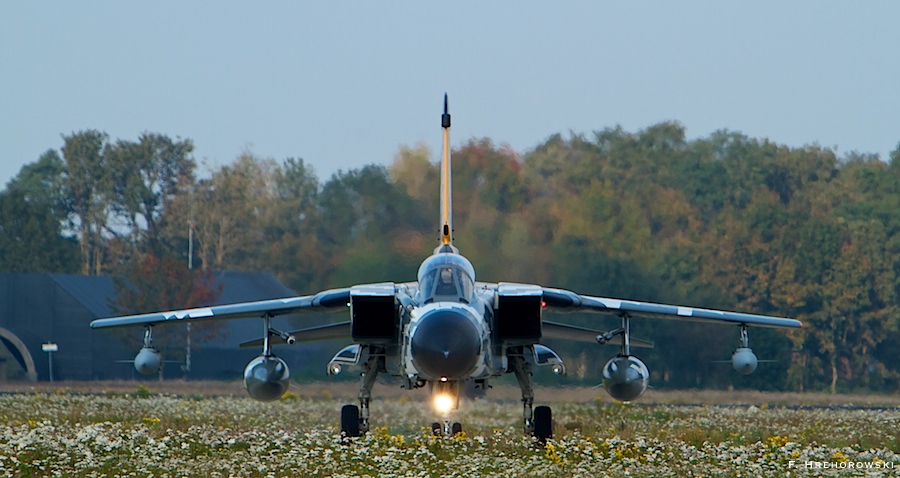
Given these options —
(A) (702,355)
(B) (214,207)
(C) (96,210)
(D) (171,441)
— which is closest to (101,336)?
(B) (214,207)

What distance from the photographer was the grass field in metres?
12.2

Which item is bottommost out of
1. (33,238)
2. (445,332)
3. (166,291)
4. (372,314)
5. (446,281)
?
(445,332)

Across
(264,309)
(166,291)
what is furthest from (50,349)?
(264,309)

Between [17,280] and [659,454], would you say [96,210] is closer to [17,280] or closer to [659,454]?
[17,280]

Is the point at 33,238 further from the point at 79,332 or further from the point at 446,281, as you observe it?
the point at 446,281

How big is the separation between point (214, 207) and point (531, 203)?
21.1 metres

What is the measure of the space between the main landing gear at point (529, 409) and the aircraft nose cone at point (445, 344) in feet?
8.27

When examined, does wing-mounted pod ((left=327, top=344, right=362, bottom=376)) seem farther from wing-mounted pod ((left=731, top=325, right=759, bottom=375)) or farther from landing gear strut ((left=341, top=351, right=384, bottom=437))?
wing-mounted pod ((left=731, top=325, right=759, bottom=375))

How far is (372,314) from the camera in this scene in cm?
1596

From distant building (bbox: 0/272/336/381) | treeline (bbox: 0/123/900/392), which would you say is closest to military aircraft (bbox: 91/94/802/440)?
treeline (bbox: 0/123/900/392)

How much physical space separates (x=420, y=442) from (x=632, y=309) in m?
4.55

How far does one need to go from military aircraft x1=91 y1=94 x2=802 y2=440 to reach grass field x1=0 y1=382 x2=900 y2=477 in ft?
2.26

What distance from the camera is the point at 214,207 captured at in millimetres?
49531

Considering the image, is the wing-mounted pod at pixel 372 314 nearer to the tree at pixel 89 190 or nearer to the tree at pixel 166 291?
the tree at pixel 166 291
